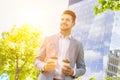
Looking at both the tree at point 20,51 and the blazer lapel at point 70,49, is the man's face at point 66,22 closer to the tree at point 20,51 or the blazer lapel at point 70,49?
the blazer lapel at point 70,49

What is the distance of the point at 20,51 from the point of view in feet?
32.1

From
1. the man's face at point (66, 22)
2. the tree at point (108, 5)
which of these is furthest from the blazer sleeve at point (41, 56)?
the tree at point (108, 5)

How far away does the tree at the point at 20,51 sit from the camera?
9899mm

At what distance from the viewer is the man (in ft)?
6.64

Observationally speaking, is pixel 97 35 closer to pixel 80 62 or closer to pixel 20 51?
pixel 20 51

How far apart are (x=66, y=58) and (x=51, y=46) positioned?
113mm

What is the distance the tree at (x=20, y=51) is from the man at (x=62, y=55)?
23.6ft

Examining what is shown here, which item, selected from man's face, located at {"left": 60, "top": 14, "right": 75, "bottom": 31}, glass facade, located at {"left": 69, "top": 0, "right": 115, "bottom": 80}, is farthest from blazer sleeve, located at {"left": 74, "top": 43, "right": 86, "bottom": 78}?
glass facade, located at {"left": 69, "top": 0, "right": 115, "bottom": 80}

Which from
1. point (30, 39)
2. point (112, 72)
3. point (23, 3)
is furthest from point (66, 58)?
point (112, 72)

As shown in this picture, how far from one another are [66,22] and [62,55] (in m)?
0.20

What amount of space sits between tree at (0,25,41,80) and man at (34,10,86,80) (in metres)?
7.18

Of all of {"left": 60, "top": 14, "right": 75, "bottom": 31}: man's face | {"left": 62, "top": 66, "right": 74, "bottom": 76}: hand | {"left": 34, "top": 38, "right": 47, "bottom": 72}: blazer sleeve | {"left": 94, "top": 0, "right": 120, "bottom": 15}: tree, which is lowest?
{"left": 62, "top": 66, "right": 74, "bottom": 76}: hand

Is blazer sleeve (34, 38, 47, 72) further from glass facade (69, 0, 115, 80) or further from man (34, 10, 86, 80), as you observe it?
glass facade (69, 0, 115, 80)

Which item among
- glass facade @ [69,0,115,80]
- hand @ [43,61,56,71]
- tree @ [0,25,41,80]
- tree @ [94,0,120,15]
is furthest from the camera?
glass facade @ [69,0,115,80]
